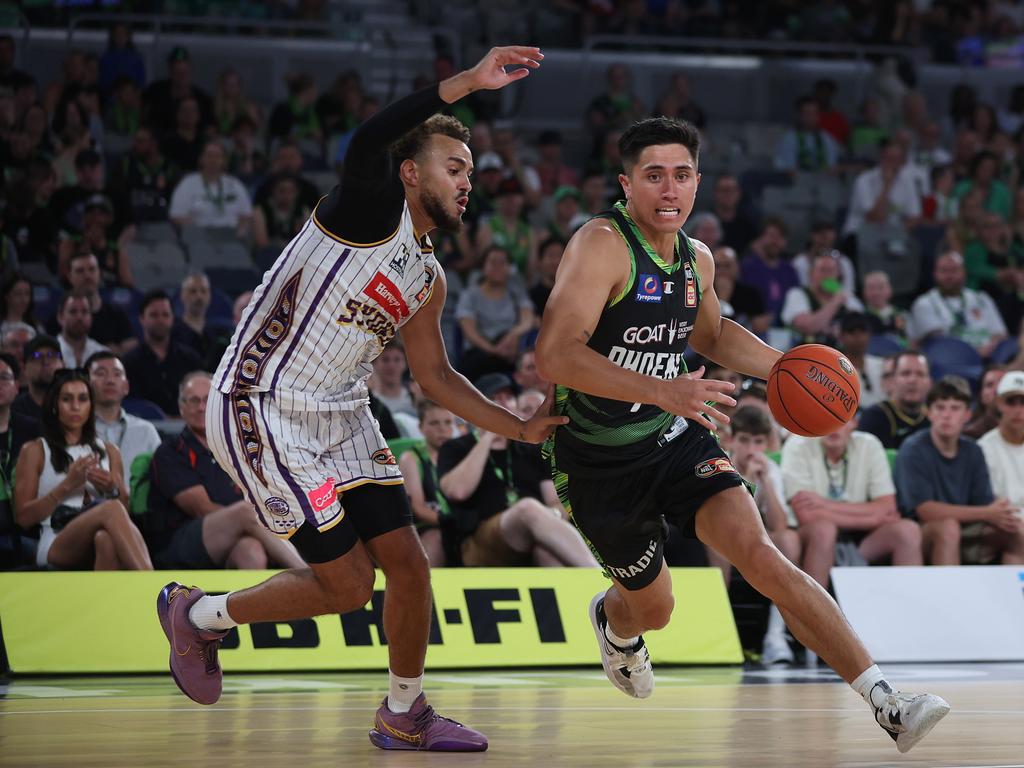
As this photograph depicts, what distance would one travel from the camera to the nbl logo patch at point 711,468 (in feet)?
17.6

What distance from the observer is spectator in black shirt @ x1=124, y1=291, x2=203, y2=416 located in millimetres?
10938

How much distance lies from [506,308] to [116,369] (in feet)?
13.7

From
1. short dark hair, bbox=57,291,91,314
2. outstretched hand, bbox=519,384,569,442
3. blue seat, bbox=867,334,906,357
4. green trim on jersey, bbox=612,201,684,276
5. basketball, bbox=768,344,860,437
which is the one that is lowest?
blue seat, bbox=867,334,906,357

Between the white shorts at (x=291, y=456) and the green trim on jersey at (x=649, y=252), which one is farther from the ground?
the green trim on jersey at (x=649, y=252)

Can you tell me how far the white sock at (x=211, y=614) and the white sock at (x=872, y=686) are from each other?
7.62ft

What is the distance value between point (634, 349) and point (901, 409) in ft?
20.3

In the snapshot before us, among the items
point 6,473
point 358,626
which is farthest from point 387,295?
point 6,473

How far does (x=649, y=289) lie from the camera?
17.7ft

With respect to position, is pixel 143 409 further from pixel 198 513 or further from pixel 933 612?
pixel 933 612

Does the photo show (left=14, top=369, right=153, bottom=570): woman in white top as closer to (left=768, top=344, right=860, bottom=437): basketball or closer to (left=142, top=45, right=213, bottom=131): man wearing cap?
(left=768, top=344, right=860, bottom=437): basketball

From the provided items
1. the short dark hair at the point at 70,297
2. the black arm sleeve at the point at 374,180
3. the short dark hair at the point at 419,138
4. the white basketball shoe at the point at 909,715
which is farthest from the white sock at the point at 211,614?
the short dark hair at the point at 70,297

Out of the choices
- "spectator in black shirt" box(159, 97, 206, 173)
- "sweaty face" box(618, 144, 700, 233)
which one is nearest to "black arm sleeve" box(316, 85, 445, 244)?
"sweaty face" box(618, 144, 700, 233)

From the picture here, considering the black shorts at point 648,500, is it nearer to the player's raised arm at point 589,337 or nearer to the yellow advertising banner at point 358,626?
the player's raised arm at point 589,337

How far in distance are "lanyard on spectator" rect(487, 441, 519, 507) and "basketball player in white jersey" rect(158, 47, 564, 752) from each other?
4.12 meters
